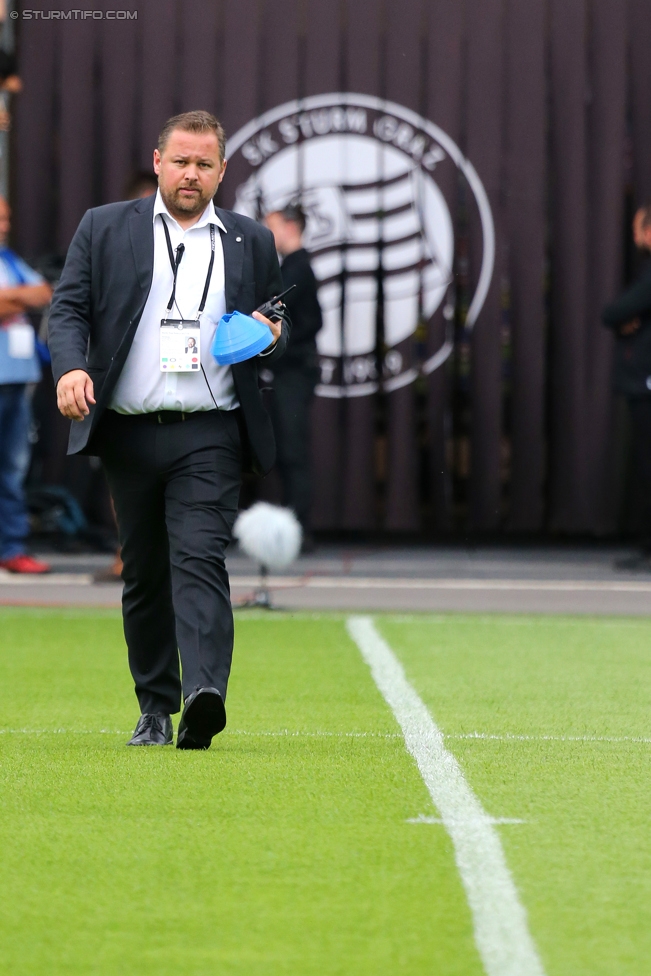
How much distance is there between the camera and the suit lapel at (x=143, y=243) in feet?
15.9

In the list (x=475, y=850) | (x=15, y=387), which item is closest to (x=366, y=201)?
(x=15, y=387)

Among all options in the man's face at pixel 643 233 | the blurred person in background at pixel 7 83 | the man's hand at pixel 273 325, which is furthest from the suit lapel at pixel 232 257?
the blurred person in background at pixel 7 83

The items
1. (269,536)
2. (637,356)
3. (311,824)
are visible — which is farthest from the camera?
(637,356)

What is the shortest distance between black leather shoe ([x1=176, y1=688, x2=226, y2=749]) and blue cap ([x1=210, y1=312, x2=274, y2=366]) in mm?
961

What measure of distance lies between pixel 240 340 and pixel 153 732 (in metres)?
1.30

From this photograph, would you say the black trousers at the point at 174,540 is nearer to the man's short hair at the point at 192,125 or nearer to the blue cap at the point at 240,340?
the blue cap at the point at 240,340

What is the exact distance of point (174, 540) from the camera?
489 cm

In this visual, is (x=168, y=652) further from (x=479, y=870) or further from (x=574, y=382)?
(x=574, y=382)

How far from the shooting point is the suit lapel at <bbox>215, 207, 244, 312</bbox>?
4.91 meters

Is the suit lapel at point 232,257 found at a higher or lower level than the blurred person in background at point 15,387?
higher

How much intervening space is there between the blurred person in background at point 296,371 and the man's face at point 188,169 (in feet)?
18.6

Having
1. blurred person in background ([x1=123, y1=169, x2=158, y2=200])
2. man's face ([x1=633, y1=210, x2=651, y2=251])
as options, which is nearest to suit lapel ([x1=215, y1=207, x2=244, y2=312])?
blurred person in background ([x1=123, y1=169, x2=158, y2=200])

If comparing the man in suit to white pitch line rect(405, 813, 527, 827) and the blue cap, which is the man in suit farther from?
white pitch line rect(405, 813, 527, 827)

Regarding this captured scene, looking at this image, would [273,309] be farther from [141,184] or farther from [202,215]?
[141,184]
